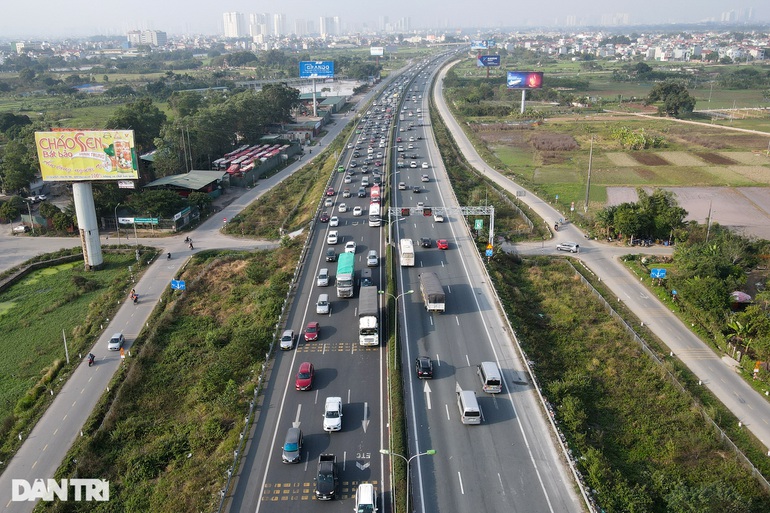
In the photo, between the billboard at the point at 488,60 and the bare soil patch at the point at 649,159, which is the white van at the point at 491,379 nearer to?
the bare soil patch at the point at 649,159

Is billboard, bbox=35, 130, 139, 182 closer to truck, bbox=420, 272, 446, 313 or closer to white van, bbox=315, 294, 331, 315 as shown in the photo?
white van, bbox=315, 294, 331, 315

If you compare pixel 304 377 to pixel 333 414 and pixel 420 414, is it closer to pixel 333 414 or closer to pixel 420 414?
pixel 333 414

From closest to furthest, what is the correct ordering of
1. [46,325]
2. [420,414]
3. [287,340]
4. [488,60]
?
[420,414]
[287,340]
[46,325]
[488,60]

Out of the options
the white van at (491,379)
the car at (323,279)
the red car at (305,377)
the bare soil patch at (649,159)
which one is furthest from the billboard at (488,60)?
the red car at (305,377)

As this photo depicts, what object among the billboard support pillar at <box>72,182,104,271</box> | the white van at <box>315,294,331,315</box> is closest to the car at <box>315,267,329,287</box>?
the white van at <box>315,294,331,315</box>

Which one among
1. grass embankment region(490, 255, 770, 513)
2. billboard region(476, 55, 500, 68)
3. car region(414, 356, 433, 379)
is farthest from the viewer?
billboard region(476, 55, 500, 68)

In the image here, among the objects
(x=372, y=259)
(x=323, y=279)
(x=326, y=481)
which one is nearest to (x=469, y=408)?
(x=326, y=481)
